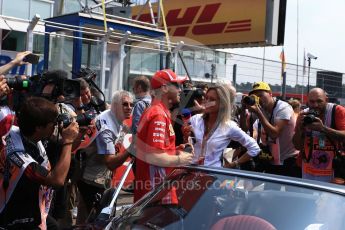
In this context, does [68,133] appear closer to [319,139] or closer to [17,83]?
[17,83]

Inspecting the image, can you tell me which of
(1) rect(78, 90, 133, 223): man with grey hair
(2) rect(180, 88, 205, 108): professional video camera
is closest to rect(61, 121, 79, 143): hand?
A: (1) rect(78, 90, 133, 223): man with grey hair

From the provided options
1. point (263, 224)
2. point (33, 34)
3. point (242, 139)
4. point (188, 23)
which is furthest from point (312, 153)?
point (188, 23)

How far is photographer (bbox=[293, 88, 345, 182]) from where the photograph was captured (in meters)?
5.02

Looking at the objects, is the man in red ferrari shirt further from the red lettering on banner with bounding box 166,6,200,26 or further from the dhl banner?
the red lettering on banner with bounding box 166,6,200,26

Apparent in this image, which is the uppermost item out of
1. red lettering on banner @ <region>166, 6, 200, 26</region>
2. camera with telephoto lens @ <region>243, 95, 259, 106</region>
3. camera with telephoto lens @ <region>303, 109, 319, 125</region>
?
red lettering on banner @ <region>166, 6, 200, 26</region>

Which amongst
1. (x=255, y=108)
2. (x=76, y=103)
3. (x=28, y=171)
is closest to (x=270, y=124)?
(x=255, y=108)

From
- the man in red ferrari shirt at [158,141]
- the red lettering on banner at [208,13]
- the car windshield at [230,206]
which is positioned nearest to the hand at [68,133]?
the car windshield at [230,206]

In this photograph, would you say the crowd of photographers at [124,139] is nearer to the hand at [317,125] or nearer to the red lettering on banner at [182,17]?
the hand at [317,125]

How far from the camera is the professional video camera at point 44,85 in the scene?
3774mm

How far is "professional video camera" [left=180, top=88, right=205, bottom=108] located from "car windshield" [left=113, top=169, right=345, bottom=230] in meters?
3.27

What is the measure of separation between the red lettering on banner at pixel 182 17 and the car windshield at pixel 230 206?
1896 cm

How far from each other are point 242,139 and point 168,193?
1.46 m

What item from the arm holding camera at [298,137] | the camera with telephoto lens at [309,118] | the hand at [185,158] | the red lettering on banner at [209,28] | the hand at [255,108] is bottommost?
the hand at [185,158]

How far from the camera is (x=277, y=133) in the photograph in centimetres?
536
